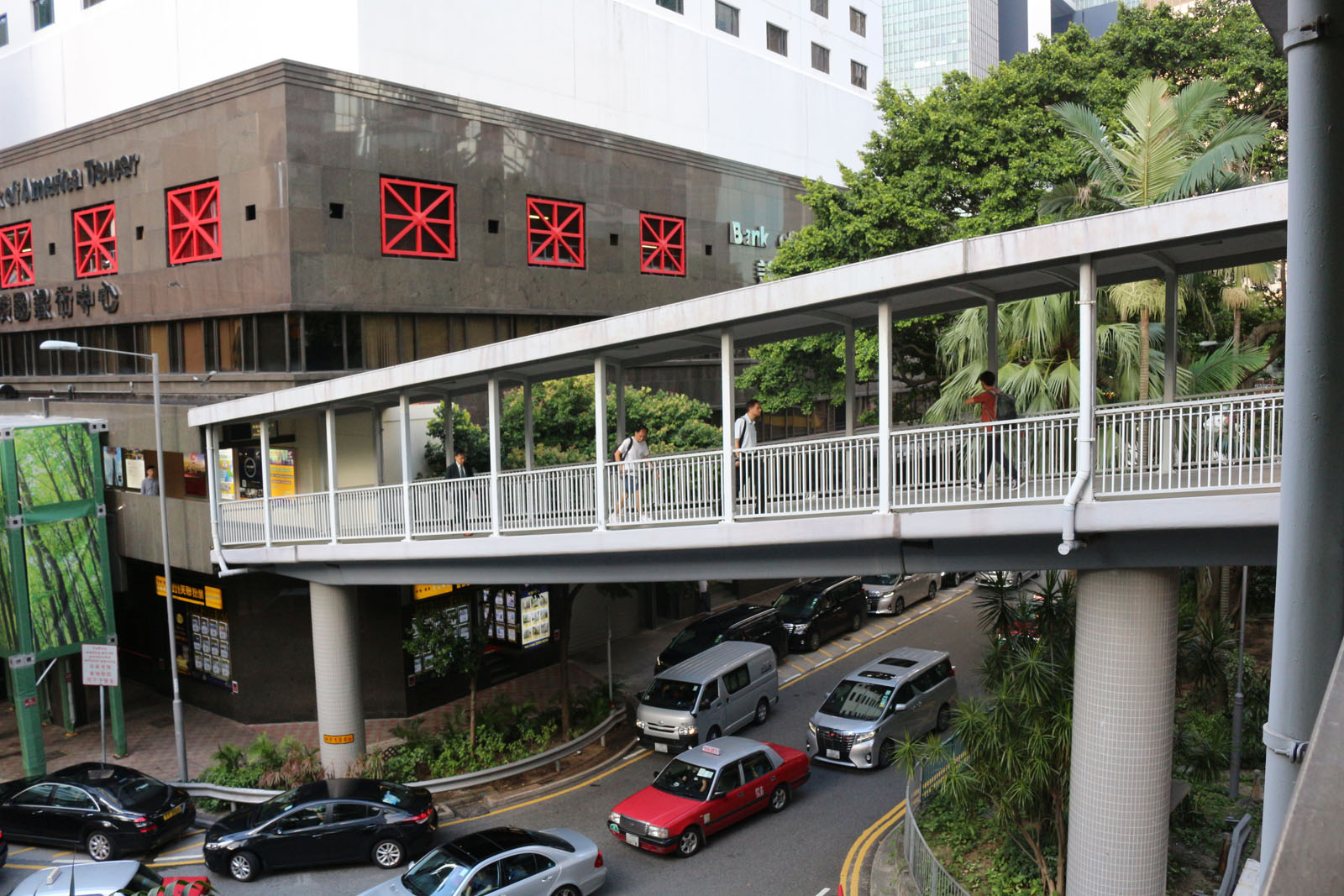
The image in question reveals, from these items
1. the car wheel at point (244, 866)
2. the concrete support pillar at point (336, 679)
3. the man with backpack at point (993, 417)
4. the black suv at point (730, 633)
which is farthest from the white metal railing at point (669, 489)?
the black suv at point (730, 633)

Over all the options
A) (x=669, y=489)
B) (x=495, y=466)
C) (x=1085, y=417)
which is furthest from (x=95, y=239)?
(x=1085, y=417)

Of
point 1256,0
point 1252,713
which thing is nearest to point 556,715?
point 1252,713

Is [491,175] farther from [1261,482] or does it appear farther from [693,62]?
[1261,482]

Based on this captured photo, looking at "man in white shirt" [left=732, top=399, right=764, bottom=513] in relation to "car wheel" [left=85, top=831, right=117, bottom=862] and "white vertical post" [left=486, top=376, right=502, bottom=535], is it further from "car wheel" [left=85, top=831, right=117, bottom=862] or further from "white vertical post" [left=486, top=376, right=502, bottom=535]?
"car wheel" [left=85, top=831, right=117, bottom=862]

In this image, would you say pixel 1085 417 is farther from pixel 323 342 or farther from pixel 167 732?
pixel 167 732

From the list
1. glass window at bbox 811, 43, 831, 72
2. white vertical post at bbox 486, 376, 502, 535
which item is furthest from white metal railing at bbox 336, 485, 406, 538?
glass window at bbox 811, 43, 831, 72

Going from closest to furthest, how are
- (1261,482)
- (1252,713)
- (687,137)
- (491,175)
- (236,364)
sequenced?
(1261,482), (1252,713), (236,364), (491,175), (687,137)

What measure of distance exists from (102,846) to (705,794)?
10264mm

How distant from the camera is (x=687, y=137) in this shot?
36469 mm

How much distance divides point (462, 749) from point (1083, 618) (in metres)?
12.9

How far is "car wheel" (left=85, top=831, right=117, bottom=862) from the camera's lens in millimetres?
17047

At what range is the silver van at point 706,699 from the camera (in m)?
20.9

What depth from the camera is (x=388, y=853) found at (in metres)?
16.3

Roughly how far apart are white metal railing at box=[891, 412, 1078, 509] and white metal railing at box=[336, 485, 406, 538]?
9835 mm
